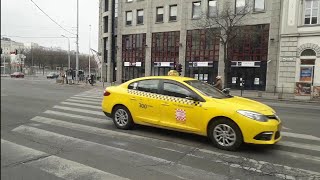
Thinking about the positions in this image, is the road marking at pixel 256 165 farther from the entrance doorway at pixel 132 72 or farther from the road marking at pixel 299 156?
the entrance doorway at pixel 132 72

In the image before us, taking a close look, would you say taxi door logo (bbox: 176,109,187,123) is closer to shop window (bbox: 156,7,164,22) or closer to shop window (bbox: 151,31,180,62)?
shop window (bbox: 151,31,180,62)

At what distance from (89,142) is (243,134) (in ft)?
10.6

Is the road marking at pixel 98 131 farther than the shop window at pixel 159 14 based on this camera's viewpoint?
No

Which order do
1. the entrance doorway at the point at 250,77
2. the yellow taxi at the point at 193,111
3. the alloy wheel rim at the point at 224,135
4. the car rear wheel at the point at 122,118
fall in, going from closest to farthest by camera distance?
1. the yellow taxi at the point at 193,111
2. the alloy wheel rim at the point at 224,135
3. the car rear wheel at the point at 122,118
4. the entrance doorway at the point at 250,77

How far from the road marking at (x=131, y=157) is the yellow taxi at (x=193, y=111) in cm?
155

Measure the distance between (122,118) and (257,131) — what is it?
365cm

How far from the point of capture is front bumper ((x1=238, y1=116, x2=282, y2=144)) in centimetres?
640

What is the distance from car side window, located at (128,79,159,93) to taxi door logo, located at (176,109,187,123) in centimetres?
92

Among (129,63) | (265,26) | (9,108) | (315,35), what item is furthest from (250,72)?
(9,108)

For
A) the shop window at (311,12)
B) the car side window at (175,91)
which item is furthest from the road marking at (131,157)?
the shop window at (311,12)

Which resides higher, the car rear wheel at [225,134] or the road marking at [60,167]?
the car rear wheel at [225,134]

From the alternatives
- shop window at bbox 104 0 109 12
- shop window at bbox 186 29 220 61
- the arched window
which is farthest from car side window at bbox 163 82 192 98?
shop window at bbox 104 0 109 12

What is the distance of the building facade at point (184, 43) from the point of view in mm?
31266

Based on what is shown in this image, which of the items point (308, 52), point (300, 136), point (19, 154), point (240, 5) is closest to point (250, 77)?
point (308, 52)
